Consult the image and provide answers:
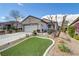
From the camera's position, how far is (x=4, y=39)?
2.29 metres

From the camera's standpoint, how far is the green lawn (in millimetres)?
2271

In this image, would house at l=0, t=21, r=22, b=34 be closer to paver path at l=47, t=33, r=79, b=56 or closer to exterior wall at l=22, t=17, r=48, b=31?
exterior wall at l=22, t=17, r=48, b=31

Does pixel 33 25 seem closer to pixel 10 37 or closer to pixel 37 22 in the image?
pixel 37 22

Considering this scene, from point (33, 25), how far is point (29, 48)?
255 millimetres

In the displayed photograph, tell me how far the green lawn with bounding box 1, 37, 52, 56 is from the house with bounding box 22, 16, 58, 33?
135mm

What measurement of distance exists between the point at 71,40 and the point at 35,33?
40 cm

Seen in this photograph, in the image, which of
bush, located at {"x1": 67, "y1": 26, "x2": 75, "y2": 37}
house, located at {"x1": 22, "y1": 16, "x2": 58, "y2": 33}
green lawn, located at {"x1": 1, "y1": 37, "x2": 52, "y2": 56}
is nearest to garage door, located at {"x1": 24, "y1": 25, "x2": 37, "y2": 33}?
house, located at {"x1": 22, "y1": 16, "x2": 58, "y2": 33}

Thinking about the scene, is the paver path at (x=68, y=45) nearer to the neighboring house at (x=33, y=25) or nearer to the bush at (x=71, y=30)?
the bush at (x=71, y=30)

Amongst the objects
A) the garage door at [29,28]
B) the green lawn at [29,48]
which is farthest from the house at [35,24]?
the green lawn at [29,48]

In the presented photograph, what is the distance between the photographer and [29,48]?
2287 mm

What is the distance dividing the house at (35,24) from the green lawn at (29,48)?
0.44 ft

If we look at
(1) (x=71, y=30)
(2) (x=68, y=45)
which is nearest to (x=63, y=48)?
(2) (x=68, y=45)

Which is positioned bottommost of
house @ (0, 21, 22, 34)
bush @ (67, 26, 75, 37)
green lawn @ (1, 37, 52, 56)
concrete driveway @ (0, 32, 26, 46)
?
green lawn @ (1, 37, 52, 56)

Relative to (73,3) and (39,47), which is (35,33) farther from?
(73,3)
